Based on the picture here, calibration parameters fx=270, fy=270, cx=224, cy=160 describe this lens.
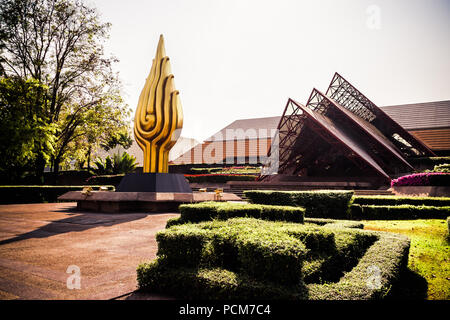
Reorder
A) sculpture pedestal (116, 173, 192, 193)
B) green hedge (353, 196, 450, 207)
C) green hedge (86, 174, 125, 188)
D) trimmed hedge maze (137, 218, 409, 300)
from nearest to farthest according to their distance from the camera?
trimmed hedge maze (137, 218, 409, 300), green hedge (353, 196, 450, 207), sculpture pedestal (116, 173, 192, 193), green hedge (86, 174, 125, 188)

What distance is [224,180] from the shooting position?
1005 inches

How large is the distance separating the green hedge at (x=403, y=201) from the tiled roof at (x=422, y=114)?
96.9ft

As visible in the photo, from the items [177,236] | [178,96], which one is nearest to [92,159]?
[178,96]

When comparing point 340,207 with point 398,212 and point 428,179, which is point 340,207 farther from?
point 428,179

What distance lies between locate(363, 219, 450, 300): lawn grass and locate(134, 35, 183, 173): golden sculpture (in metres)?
10.4

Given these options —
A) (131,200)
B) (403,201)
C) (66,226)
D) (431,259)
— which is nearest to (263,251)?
(431,259)

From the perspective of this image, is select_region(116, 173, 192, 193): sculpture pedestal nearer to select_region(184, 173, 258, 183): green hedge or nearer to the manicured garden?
the manicured garden

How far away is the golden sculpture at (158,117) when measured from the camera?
13.8m

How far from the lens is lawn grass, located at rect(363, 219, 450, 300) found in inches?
158

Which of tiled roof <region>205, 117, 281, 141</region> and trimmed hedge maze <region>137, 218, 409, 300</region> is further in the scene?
tiled roof <region>205, 117, 281, 141</region>

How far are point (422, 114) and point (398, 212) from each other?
3506cm

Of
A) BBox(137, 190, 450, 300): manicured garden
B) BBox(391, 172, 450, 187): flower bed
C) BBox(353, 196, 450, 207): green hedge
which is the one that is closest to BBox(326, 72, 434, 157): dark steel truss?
BBox(391, 172, 450, 187): flower bed

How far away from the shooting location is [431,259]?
528 cm

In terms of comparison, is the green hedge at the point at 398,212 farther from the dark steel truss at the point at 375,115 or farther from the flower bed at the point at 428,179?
the dark steel truss at the point at 375,115
